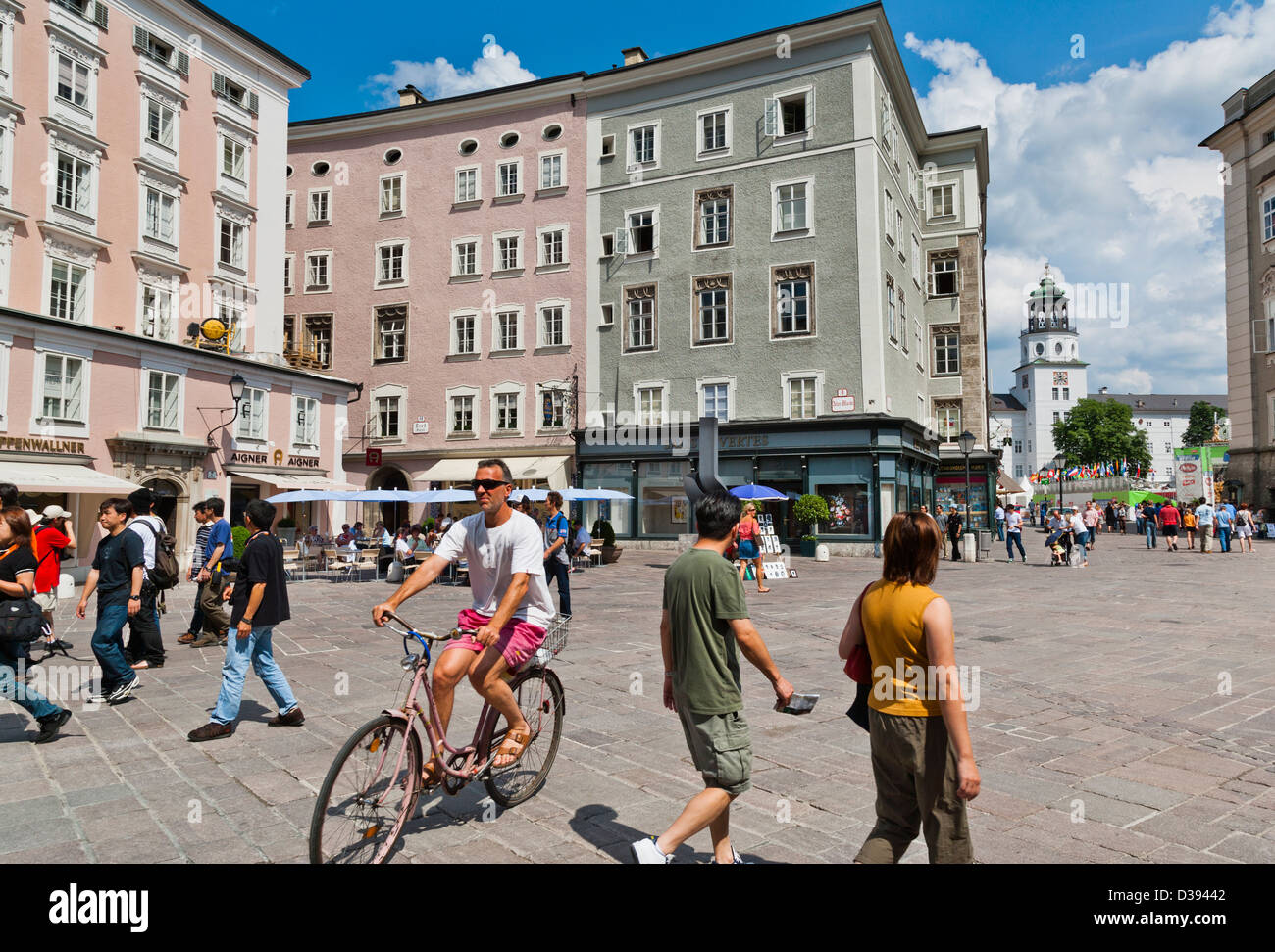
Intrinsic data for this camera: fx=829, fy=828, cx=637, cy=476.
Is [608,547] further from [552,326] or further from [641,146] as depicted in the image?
[641,146]

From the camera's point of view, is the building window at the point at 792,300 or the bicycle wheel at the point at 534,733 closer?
the bicycle wheel at the point at 534,733

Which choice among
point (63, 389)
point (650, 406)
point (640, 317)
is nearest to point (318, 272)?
point (640, 317)

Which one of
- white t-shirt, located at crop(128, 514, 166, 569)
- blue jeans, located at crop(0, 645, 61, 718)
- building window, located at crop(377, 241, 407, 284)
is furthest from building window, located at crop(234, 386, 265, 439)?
blue jeans, located at crop(0, 645, 61, 718)

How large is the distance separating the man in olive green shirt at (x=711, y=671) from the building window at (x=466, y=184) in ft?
119

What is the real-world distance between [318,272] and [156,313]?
46.1 feet

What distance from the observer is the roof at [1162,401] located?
146875 mm

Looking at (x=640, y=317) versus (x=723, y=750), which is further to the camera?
(x=640, y=317)

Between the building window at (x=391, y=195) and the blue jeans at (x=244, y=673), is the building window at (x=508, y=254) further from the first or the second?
the blue jeans at (x=244, y=673)

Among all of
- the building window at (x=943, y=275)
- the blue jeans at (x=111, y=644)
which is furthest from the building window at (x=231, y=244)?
the building window at (x=943, y=275)

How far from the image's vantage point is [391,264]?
123 ft

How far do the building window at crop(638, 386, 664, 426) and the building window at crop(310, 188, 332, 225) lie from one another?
17.5 m

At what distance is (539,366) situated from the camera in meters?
35.1
